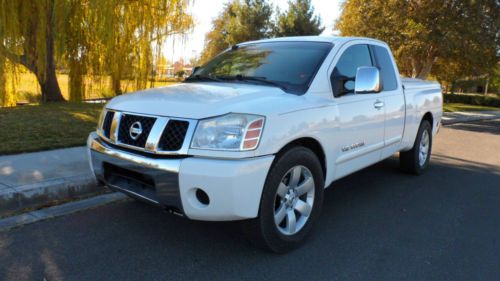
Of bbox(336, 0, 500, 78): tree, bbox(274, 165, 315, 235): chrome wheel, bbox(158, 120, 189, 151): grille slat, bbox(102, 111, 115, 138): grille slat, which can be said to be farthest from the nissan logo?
bbox(336, 0, 500, 78): tree

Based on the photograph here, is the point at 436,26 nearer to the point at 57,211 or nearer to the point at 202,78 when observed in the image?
the point at 202,78

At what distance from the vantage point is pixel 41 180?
15.6ft

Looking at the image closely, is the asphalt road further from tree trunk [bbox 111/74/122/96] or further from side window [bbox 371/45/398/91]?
tree trunk [bbox 111/74/122/96]

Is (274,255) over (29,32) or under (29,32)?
under

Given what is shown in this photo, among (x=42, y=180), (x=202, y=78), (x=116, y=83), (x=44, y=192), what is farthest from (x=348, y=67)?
(x=116, y=83)

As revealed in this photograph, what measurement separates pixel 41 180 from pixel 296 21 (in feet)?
111

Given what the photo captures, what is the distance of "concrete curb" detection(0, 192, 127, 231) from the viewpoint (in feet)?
13.0

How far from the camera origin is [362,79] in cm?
409

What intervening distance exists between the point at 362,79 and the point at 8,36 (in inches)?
342

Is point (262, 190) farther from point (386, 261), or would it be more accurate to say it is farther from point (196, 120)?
point (386, 261)

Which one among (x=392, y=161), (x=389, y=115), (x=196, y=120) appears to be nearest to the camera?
(x=196, y=120)

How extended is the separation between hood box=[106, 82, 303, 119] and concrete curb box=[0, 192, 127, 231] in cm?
127

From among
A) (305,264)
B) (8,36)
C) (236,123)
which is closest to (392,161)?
(305,264)

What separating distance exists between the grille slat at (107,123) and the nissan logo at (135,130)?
1.31 ft
